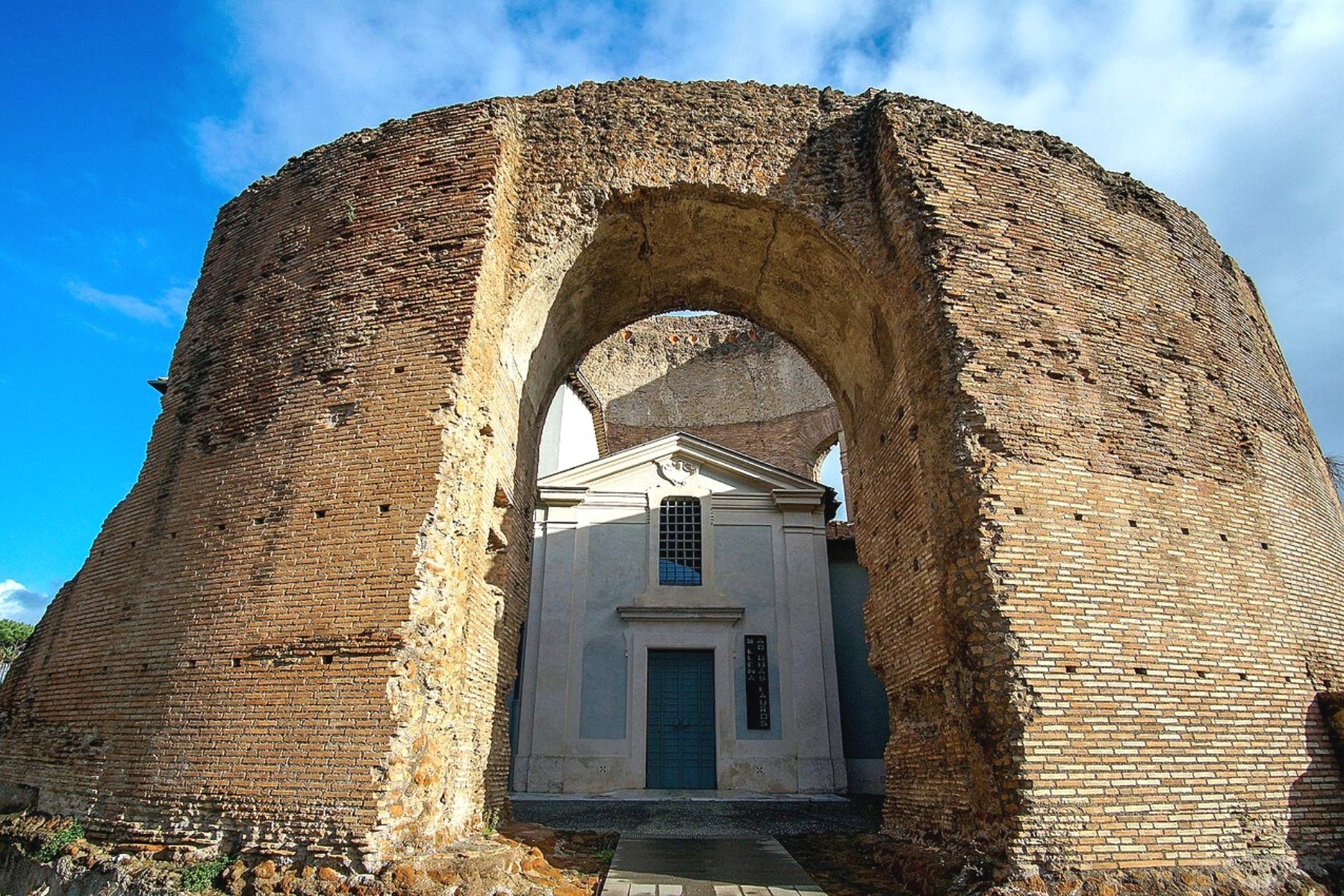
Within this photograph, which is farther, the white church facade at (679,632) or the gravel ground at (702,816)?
the white church facade at (679,632)

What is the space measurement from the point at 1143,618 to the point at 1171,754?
101 centimetres

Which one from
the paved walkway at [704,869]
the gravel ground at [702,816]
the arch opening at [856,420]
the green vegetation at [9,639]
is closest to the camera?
the paved walkway at [704,869]

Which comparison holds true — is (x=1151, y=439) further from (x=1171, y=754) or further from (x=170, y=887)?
(x=170, y=887)

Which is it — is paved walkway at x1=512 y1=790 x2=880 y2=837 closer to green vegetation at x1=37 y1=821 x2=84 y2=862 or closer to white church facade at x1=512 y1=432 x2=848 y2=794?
white church facade at x1=512 y1=432 x2=848 y2=794

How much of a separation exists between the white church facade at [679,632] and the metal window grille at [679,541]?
0.03 metres

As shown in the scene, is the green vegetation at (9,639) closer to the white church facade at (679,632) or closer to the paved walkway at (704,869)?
the white church facade at (679,632)

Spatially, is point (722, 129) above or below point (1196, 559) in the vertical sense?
above

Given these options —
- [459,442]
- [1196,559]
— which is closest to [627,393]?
[459,442]

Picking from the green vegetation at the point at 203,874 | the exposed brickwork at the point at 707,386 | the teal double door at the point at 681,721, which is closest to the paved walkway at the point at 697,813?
the teal double door at the point at 681,721

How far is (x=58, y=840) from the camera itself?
579 centimetres

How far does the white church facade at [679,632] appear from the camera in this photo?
13.0m

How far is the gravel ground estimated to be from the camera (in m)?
8.93

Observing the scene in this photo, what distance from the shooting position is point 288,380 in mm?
7355

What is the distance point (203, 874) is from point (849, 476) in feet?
24.1
